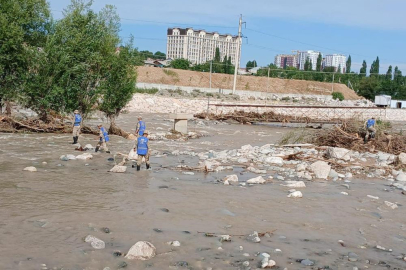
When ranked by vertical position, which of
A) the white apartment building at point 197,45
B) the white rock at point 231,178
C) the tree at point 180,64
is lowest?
the white rock at point 231,178

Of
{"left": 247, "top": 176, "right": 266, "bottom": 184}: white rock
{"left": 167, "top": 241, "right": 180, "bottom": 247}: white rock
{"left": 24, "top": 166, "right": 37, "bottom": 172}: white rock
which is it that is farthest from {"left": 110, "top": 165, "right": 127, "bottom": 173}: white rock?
{"left": 167, "top": 241, "right": 180, "bottom": 247}: white rock

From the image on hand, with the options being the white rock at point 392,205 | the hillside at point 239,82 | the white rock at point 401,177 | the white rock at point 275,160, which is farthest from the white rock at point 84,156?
the hillside at point 239,82

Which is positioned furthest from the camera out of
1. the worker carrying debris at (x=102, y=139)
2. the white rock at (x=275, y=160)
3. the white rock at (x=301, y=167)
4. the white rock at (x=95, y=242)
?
the worker carrying debris at (x=102, y=139)

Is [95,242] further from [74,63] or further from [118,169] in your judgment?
[74,63]

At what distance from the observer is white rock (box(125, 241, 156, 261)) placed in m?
6.37

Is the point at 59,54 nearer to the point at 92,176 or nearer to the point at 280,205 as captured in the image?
the point at 92,176

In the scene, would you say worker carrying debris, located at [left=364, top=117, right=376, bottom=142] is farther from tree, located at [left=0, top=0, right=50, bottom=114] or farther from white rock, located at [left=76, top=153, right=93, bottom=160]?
tree, located at [left=0, top=0, right=50, bottom=114]

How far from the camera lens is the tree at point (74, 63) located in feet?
72.4

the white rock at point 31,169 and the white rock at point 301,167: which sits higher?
the white rock at point 301,167

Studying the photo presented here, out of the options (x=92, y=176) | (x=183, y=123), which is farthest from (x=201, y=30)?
(x=92, y=176)

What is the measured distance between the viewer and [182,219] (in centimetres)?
853

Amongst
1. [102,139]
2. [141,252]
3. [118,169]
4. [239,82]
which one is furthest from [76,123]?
[239,82]

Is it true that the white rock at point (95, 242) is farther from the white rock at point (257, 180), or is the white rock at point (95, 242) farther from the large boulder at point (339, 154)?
the large boulder at point (339, 154)

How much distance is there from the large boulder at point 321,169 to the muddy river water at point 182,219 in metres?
0.59
